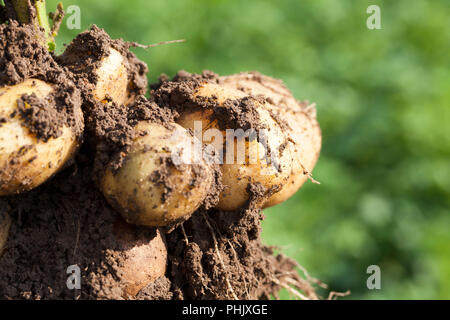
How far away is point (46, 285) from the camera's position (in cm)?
126

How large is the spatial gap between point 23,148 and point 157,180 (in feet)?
1.02

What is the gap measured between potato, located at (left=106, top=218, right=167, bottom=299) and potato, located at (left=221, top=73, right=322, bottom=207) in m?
0.40

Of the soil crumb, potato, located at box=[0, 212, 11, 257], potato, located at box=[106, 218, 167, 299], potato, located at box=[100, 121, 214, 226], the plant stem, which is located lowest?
potato, located at box=[106, 218, 167, 299]

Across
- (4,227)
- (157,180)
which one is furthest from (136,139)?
(4,227)

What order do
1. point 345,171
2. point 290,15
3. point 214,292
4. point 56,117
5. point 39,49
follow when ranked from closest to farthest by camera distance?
point 56,117, point 39,49, point 214,292, point 345,171, point 290,15

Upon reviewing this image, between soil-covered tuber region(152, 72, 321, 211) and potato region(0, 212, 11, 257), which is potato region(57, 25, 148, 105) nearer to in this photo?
soil-covered tuber region(152, 72, 321, 211)

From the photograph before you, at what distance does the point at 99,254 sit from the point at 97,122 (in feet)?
1.13

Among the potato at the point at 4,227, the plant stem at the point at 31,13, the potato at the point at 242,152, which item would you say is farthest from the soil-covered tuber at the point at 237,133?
the potato at the point at 4,227

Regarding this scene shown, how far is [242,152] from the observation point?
1.34 metres

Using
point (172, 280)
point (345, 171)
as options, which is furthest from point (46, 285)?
point (345, 171)

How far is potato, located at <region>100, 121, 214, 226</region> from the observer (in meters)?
1.19

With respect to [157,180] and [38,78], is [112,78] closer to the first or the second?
[38,78]

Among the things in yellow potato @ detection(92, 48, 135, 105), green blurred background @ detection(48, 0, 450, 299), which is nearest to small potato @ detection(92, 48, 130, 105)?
yellow potato @ detection(92, 48, 135, 105)
